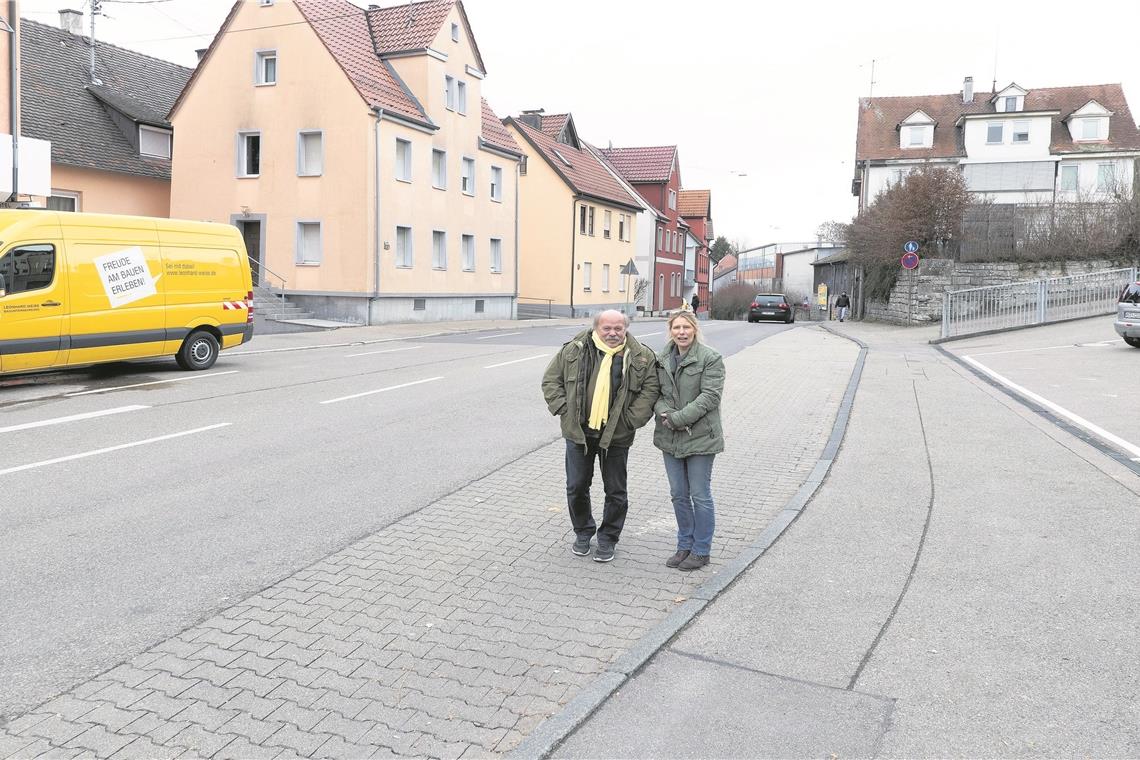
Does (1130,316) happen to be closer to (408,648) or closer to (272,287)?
(408,648)

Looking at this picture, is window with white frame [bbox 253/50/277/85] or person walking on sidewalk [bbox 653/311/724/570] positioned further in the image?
window with white frame [bbox 253/50/277/85]

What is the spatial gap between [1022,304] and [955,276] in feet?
17.6

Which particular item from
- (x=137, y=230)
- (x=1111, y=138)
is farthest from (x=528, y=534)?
(x=1111, y=138)

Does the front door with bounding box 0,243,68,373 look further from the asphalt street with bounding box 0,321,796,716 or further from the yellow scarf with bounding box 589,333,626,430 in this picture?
the yellow scarf with bounding box 589,333,626,430

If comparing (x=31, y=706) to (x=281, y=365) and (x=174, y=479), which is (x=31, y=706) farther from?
(x=281, y=365)

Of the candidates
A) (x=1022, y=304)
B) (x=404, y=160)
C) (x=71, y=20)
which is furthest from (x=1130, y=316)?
(x=71, y=20)

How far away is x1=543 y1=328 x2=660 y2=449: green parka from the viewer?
5277 millimetres

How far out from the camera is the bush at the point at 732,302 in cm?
6775

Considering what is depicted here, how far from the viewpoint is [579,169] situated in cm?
4781

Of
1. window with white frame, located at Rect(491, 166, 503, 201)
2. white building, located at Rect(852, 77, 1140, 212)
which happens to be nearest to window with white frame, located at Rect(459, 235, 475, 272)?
window with white frame, located at Rect(491, 166, 503, 201)

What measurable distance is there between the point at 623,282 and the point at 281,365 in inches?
1443

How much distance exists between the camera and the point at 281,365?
16469mm

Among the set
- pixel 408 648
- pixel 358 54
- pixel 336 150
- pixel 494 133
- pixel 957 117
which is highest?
pixel 957 117

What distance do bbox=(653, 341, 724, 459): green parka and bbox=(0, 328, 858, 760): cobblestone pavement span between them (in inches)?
30.4
